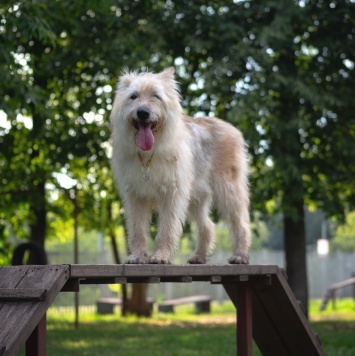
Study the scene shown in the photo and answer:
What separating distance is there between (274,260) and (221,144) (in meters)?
21.9

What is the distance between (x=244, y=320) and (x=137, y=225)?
5.25 ft

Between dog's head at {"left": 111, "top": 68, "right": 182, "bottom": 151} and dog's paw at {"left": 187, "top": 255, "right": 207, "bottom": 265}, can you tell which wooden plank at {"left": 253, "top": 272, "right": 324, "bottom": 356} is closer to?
dog's paw at {"left": 187, "top": 255, "right": 207, "bottom": 265}

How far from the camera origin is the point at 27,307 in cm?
520

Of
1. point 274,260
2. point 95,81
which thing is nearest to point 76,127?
point 95,81

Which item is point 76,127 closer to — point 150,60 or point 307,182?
point 150,60

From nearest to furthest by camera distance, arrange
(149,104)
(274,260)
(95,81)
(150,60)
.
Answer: (149,104), (150,60), (95,81), (274,260)

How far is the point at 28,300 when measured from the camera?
5.26 metres

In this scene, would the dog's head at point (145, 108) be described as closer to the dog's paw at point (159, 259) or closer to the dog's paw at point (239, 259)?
the dog's paw at point (159, 259)

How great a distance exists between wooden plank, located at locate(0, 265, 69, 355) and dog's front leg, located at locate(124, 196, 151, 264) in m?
1.62

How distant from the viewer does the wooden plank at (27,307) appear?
4.91 m

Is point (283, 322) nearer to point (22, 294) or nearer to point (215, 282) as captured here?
point (215, 282)

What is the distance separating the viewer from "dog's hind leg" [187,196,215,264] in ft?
27.3

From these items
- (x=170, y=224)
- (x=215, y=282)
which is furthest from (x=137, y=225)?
(x=215, y=282)

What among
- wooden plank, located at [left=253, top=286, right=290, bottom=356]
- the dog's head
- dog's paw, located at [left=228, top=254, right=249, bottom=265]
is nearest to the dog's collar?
the dog's head
